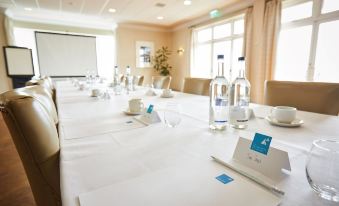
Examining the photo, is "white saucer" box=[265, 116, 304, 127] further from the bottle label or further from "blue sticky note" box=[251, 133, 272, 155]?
"blue sticky note" box=[251, 133, 272, 155]

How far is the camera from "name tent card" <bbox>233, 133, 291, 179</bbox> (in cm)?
45

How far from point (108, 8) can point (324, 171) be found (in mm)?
5144

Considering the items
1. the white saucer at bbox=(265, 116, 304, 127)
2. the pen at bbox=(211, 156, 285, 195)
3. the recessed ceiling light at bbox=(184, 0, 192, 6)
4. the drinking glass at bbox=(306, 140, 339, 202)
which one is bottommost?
the pen at bbox=(211, 156, 285, 195)

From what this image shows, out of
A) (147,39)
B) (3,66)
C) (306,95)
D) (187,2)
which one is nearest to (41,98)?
(306,95)

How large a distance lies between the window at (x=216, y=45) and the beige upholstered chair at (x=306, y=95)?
260cm

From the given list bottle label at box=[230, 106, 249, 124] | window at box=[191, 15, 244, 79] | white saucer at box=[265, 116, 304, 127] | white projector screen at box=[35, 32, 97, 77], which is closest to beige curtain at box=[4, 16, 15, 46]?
white projector screen at box=[35, 32, 97, 77]

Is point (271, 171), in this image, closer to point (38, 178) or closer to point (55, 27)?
point (38, 178)

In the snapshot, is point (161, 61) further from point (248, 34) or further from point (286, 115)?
point (286, 115)

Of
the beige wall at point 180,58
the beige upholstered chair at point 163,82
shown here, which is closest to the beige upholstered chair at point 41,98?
the beige upholstered chair at point 163,82

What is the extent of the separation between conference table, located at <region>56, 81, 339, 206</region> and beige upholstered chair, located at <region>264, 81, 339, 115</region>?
0.29 meters

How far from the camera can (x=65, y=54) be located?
5.93m

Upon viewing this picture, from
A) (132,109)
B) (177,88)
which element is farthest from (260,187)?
(177,88)

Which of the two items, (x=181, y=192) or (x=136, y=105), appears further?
(x=136, y=105)

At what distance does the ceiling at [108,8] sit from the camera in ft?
13.5
